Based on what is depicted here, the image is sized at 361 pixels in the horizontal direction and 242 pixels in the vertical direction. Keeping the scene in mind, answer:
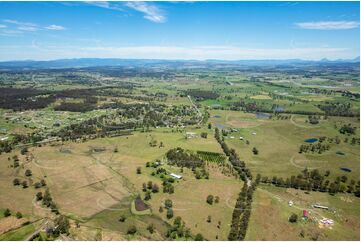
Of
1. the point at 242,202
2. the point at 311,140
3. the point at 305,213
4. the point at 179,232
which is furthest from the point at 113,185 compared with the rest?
the point at 311,140

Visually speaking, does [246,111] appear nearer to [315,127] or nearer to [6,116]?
[315,127]

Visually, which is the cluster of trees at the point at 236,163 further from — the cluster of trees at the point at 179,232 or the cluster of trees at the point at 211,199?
the cluster of trees at the point at 179,232

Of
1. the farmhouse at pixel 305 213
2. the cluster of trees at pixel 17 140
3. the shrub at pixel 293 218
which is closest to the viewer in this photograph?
the shrub at pixel 293 218

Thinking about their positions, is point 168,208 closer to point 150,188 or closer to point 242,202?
point 150,188

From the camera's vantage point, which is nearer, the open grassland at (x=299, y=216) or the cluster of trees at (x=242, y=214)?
the cluster of trees at (x=242, y=214)

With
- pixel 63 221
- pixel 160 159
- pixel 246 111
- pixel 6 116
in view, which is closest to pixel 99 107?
pixel 6 116

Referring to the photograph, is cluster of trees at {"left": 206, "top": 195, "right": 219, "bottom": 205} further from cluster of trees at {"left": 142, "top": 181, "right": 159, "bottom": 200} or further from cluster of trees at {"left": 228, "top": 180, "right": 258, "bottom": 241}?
cluster of trees at {"left": 142, "top": 181, "right": 159, "bottom": 200}

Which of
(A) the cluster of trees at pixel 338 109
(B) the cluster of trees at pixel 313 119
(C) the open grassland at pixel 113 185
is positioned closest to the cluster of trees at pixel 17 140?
(C) the open grassland at pixel 113 185
